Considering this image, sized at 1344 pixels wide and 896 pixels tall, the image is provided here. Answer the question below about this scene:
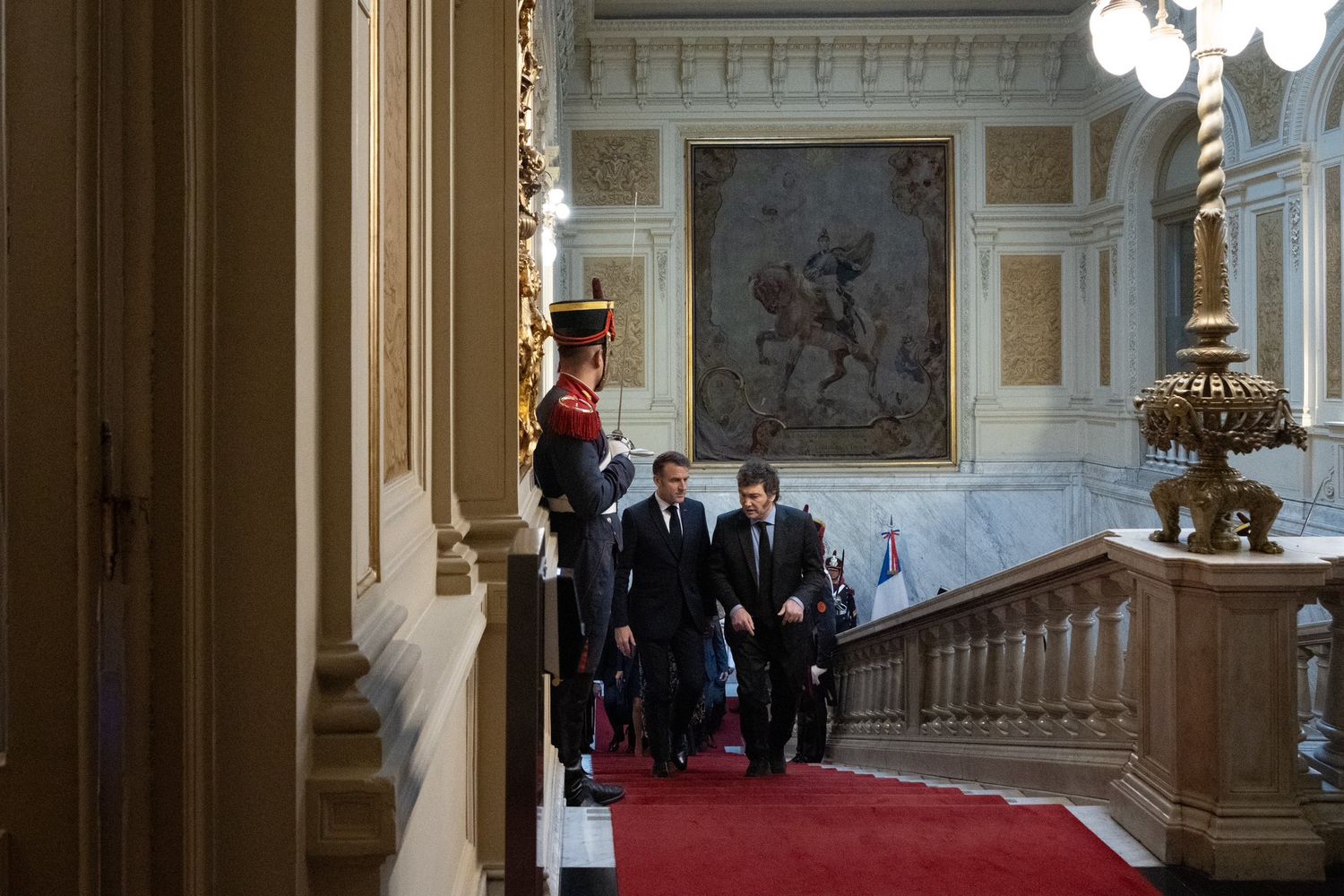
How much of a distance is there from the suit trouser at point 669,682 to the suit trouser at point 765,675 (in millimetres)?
204

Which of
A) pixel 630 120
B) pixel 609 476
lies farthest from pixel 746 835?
pixel 630 120

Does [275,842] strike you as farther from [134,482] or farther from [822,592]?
[822,592]

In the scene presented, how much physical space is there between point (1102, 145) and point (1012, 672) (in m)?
8.31

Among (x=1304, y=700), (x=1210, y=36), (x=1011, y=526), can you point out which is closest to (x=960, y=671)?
(x=1304, y=700)

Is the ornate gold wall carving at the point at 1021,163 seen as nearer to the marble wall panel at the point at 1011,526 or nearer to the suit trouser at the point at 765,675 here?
the marble wall panel at the point at 1011,526

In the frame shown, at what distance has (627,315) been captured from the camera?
12.5m

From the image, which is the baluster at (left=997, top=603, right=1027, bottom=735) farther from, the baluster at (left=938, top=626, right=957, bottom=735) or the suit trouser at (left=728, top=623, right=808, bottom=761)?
the suit trouser at (left=728, top=623, right=808, bottom=761)

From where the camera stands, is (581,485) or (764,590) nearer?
(581,485)

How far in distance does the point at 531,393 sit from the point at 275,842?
2.53 metres

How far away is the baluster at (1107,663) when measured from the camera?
4.17m

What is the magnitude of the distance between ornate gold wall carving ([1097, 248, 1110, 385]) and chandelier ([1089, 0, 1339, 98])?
25.7 feet

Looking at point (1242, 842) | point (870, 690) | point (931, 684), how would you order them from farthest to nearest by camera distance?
point (870, 690) → point (931, 684) → point (1242, 842)

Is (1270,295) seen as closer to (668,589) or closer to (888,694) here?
(888,694)

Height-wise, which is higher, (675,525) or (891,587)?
(675,525)
